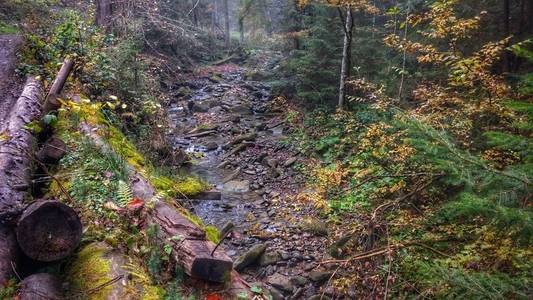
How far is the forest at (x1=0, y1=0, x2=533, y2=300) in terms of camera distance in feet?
12.5

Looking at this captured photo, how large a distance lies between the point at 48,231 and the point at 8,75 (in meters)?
7.77

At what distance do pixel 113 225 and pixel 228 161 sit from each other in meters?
7.75

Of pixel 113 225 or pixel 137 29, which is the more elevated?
pixel 137 29

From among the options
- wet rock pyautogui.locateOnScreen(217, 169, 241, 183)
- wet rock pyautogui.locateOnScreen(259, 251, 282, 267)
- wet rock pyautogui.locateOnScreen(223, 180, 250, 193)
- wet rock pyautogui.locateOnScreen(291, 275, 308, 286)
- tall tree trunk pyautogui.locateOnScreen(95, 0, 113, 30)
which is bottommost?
wet rock pyautogui.locateOnScreen(291, 275, 308, 286)

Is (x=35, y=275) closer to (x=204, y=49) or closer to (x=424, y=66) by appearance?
(x=424, y=66)

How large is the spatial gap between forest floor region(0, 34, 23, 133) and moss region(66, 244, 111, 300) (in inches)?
172

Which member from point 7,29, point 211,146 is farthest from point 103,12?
point 211,146

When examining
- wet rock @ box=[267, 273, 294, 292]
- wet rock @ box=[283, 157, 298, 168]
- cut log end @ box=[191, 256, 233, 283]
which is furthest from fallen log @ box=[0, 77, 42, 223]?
wet rock @ box=[283, 157, 298, 168]

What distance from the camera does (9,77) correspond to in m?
9.53

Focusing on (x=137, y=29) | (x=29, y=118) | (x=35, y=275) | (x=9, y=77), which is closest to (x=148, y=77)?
(x=137, y=29)

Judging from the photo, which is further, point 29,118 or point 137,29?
point 137,29

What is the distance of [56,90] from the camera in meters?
7.81

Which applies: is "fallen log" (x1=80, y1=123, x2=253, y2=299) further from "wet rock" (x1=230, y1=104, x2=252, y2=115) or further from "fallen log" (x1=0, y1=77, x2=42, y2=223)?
"wet rock" (x1=230, y1=104, x2=252, y2=115)

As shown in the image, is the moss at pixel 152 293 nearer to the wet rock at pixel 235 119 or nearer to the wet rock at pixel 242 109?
the wet rock at pixel 235 119
